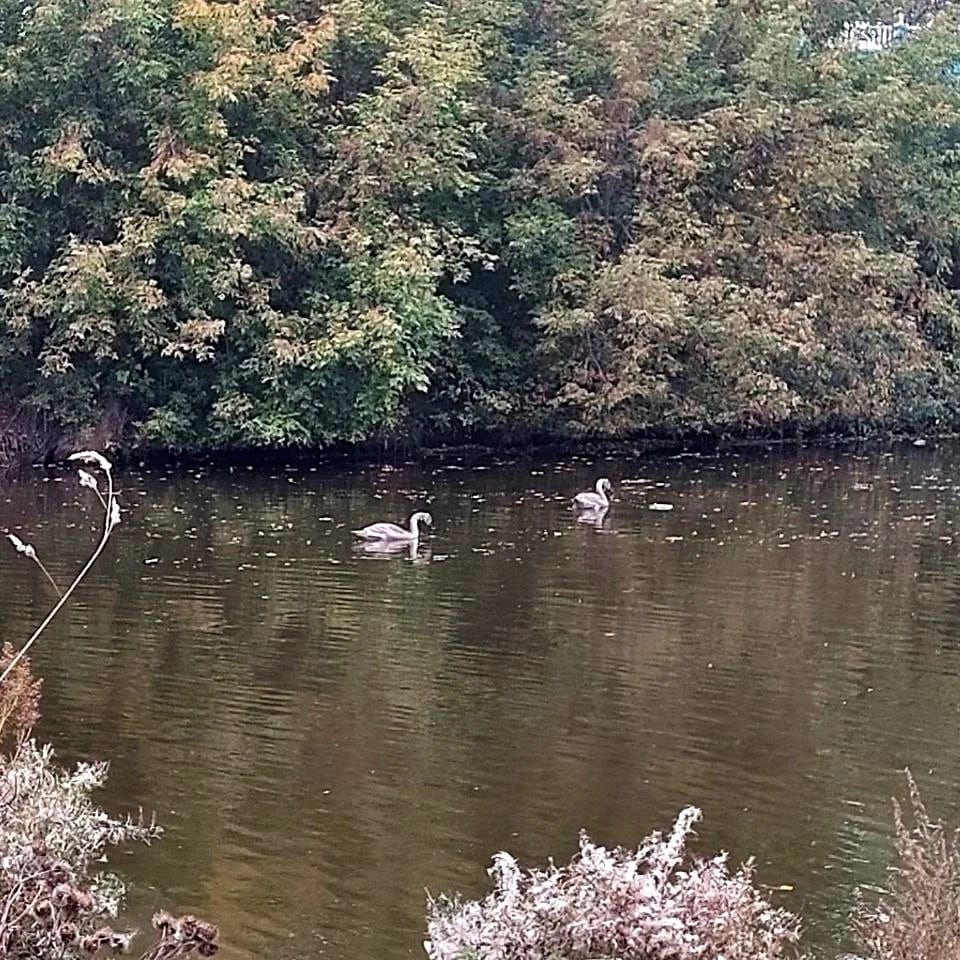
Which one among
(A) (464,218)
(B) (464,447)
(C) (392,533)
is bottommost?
(B) (464,447)

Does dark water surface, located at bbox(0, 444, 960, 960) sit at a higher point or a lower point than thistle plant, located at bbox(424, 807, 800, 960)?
lower

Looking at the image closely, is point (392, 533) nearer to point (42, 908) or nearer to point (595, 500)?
point (595, 500)

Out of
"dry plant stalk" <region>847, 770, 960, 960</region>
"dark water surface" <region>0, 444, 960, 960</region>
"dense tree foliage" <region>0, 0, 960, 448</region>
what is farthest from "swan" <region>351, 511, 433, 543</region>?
"dry plant stalk" <region>847, 770, 960, 960</region>

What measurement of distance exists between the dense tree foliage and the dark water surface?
4.06 meters

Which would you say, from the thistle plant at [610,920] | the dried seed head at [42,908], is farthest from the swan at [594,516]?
the dried seed head at [42,908]

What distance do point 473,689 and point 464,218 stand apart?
54.0 feet

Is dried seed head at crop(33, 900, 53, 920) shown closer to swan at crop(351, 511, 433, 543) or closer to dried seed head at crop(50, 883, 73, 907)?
dried seed head at crop(50, 883, 73, 907)

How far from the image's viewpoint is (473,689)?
12.9 metres

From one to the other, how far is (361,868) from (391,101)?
18869 mm

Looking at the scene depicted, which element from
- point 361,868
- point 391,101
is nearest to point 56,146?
point 391,101

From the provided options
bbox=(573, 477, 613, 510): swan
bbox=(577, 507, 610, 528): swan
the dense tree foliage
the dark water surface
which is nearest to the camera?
the dark water surface

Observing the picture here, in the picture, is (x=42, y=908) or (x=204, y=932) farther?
(x=204, y=932)

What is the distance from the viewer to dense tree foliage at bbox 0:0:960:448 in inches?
1003

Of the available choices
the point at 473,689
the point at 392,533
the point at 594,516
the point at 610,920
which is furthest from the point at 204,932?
the point at 594,516
